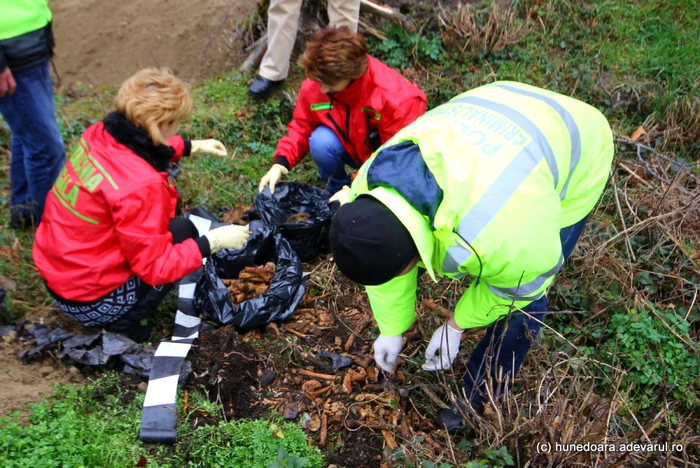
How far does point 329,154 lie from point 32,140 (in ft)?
5.61

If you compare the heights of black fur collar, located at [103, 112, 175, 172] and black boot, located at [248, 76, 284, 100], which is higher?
black fur collar, located at [103, 112, 175, 172]

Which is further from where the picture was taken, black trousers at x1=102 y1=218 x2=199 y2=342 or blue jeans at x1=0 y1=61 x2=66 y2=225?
blue jeans at x1=0 y1=61 x2=66 y2=225

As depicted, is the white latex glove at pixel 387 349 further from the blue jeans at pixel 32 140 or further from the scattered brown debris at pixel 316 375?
the blue jeans at pixel 32 140

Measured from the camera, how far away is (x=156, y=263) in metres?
2.45

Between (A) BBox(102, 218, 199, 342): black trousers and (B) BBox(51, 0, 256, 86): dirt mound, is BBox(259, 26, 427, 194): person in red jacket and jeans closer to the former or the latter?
(A) BBox(102, 218, 199, 342): black trousers

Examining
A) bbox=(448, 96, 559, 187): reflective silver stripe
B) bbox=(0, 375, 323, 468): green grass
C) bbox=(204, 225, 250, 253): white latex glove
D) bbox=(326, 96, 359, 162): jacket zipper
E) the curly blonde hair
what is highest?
bbox=(448, 96, 559, 187): reflective silver stripe

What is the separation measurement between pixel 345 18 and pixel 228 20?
5.77ft

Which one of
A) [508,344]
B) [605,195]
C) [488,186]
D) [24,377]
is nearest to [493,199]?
[488,186]

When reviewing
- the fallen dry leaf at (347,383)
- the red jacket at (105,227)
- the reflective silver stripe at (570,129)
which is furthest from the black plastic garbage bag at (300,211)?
the reflective silver stripe at (570,129)

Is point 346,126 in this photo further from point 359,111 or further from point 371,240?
point 371,240

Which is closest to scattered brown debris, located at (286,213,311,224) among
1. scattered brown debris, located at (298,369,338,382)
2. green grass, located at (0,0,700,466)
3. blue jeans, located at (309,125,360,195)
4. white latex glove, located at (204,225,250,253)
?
blue jeans, located at (309,125,360,195)

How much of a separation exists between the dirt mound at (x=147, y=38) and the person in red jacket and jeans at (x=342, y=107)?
2166 mm

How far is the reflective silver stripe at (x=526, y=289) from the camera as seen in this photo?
1.69m

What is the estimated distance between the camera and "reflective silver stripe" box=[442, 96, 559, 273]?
4.99 ft
